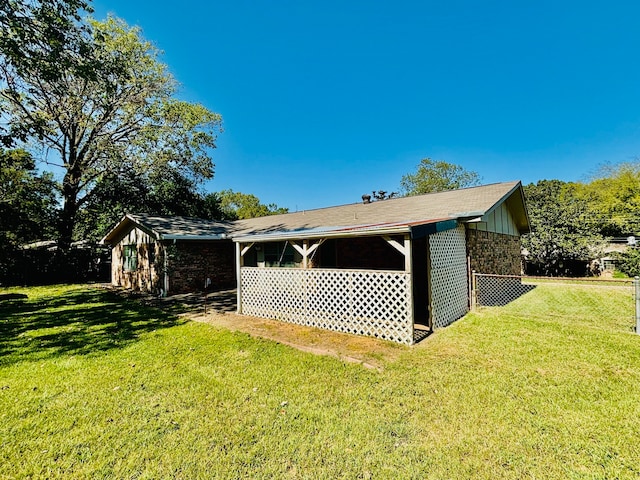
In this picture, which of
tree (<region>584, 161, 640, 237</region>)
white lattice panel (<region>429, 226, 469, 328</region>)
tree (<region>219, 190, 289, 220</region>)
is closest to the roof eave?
white lattice panel (<region>429, 226, 469, 328</region>)

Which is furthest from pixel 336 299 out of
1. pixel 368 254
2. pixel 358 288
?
pixel 368 254

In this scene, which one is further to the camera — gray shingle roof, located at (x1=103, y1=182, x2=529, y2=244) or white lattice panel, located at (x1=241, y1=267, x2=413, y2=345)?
gray shingle roof, located at (x1=103, y1=182, x2=529, y2=244)

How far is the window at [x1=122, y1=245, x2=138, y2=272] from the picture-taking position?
15057 millimetres

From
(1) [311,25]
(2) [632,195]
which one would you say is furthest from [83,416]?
(2) [632,195]

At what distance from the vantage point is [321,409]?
3.57 metres

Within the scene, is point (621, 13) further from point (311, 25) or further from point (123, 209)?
point (123, 209)

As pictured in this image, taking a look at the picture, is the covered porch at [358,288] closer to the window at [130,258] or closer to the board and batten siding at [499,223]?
the board and batten siding at [499,223]

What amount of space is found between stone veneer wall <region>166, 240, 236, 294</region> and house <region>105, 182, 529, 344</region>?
163mm

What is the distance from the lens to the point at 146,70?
18141 mm

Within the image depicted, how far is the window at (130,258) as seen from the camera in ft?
49.4

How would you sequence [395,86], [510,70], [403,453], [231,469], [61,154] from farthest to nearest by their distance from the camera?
[61,154]
[395,86]
[510,70]
[403,453]
[231,469]

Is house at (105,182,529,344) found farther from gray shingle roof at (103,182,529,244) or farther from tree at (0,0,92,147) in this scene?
tree at (0,0,92,147)

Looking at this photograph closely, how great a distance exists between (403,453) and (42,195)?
25980mm

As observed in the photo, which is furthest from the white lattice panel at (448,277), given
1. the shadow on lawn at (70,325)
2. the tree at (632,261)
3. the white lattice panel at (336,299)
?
the tree at (632,261)
